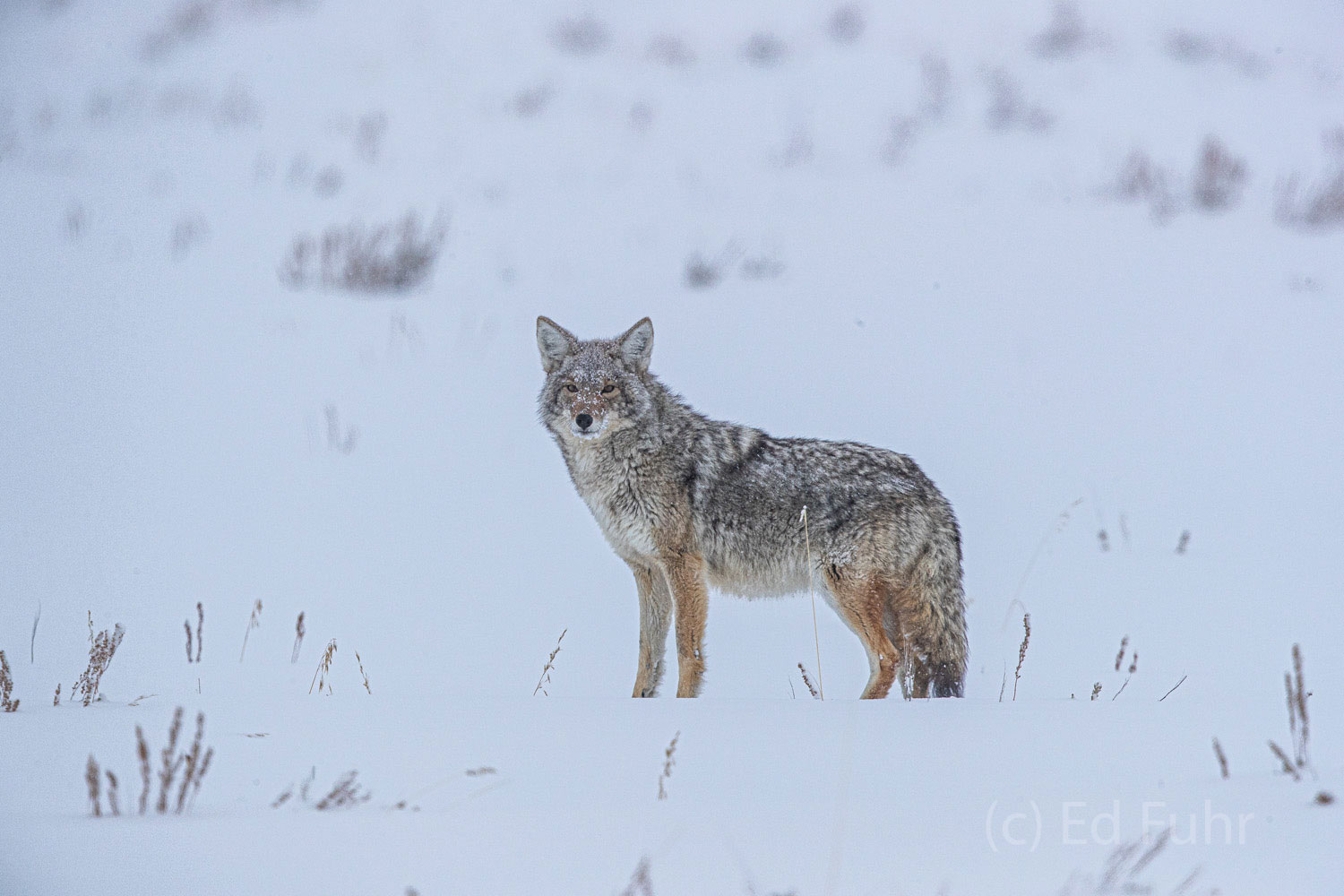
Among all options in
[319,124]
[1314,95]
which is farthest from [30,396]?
[1314,95]

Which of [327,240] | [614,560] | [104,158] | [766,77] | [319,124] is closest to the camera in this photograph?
[614,560]

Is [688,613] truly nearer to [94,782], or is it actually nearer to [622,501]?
[622,501]

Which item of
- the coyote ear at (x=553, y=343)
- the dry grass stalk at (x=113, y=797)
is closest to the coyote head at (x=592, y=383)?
the coyote ear at (x=553, y=343)

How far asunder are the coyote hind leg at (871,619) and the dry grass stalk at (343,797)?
8.25ft

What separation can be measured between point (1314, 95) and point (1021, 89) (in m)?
3.77

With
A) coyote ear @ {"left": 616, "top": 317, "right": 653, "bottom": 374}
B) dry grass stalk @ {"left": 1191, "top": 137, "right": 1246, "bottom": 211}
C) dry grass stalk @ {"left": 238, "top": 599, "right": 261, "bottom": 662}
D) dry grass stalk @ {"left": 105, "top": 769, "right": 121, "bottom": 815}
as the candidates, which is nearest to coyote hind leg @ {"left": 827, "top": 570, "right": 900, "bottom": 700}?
coyote ear @ {"left": 616, "top": 317, "right": 653, "bottom": 374}

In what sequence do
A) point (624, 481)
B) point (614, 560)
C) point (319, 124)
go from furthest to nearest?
point (319, 124)
point (614, 560)
point (624, 481)

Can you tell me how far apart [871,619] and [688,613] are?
0.79 metres

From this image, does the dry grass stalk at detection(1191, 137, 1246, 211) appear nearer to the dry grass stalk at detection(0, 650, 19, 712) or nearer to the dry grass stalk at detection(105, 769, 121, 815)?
the dry grass stalk at detection(0, 650, 19, 712)

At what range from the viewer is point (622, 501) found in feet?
16.6

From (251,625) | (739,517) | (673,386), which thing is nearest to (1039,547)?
(739,517)

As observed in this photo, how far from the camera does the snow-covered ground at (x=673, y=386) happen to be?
2.51 meters

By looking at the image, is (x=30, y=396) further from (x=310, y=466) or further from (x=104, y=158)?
(x=104, y=158)

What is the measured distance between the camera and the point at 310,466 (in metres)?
7.73
